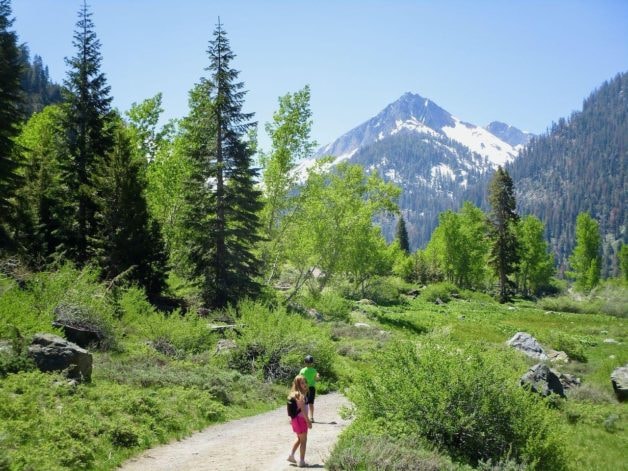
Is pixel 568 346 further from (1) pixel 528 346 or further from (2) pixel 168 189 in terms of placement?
(2) pixel 168 189

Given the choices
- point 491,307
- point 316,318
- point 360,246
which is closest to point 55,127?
point 316,318

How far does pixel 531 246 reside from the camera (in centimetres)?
6731

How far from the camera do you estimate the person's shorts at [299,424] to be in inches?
366

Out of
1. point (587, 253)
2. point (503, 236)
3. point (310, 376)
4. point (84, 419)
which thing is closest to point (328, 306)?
point (310, 376)

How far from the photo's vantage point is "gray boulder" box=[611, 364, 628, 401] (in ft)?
58.2

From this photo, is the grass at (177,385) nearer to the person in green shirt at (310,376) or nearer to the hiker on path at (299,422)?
the hiker on path at (299,422)

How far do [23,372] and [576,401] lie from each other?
1742cm

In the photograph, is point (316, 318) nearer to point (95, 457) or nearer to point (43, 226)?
point (43, 226)

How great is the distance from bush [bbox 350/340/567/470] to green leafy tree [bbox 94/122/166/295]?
678 inches

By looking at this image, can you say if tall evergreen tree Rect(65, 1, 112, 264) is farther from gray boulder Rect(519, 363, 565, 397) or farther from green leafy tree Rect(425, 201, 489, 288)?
green leafy tree Rect(425, 201, 489, 288)

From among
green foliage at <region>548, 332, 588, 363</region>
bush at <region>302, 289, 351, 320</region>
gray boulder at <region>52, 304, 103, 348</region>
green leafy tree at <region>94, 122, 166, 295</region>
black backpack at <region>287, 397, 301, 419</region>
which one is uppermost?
green leafy tree at <region>94, 122, 166, 295</region>

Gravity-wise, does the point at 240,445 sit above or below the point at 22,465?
below

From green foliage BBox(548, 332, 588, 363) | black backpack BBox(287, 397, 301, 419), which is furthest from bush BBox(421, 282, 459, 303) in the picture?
black backpack BBox(287, 397, 301, 419)

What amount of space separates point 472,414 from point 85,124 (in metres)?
26.3
